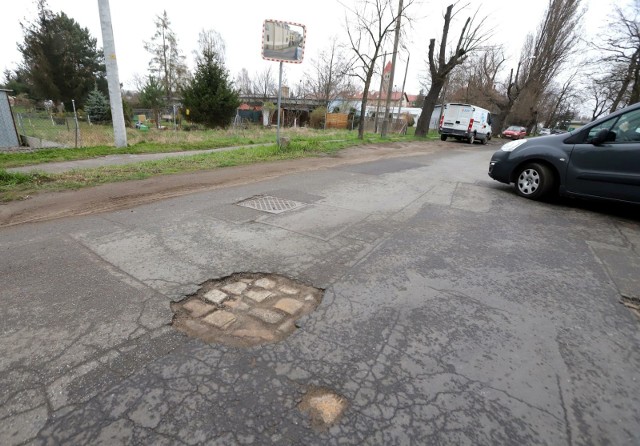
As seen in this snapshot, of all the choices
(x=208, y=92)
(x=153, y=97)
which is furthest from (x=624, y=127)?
(x=153, y=97)

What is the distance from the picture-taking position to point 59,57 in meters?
32.8

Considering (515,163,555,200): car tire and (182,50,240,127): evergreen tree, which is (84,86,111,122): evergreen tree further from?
(515,163,555,200): car tire

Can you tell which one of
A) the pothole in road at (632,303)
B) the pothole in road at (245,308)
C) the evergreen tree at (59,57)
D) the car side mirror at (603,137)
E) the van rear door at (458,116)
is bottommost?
the pothole in road at (245,308)

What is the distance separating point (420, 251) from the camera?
150 inches

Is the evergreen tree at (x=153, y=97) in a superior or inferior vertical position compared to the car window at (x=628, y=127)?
superior

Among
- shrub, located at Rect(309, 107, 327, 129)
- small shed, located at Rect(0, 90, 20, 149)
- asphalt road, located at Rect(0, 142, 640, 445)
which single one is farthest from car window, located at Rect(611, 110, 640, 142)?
shrub, located at Rect(309, 107, 327, 129)

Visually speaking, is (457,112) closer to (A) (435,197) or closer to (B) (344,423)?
(A) (435,197)

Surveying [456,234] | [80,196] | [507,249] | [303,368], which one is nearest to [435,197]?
[456,234]

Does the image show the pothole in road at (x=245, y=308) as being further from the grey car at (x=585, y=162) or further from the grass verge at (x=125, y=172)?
the grey car at (x=585, y=162)

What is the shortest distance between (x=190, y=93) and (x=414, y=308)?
24793 mm

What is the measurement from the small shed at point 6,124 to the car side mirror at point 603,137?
16814mm

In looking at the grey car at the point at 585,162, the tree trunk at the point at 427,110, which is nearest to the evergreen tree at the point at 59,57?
the tree trunk at the point at 427,110

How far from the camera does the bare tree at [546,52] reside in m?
28.0

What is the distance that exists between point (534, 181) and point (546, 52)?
32403 millimetres
